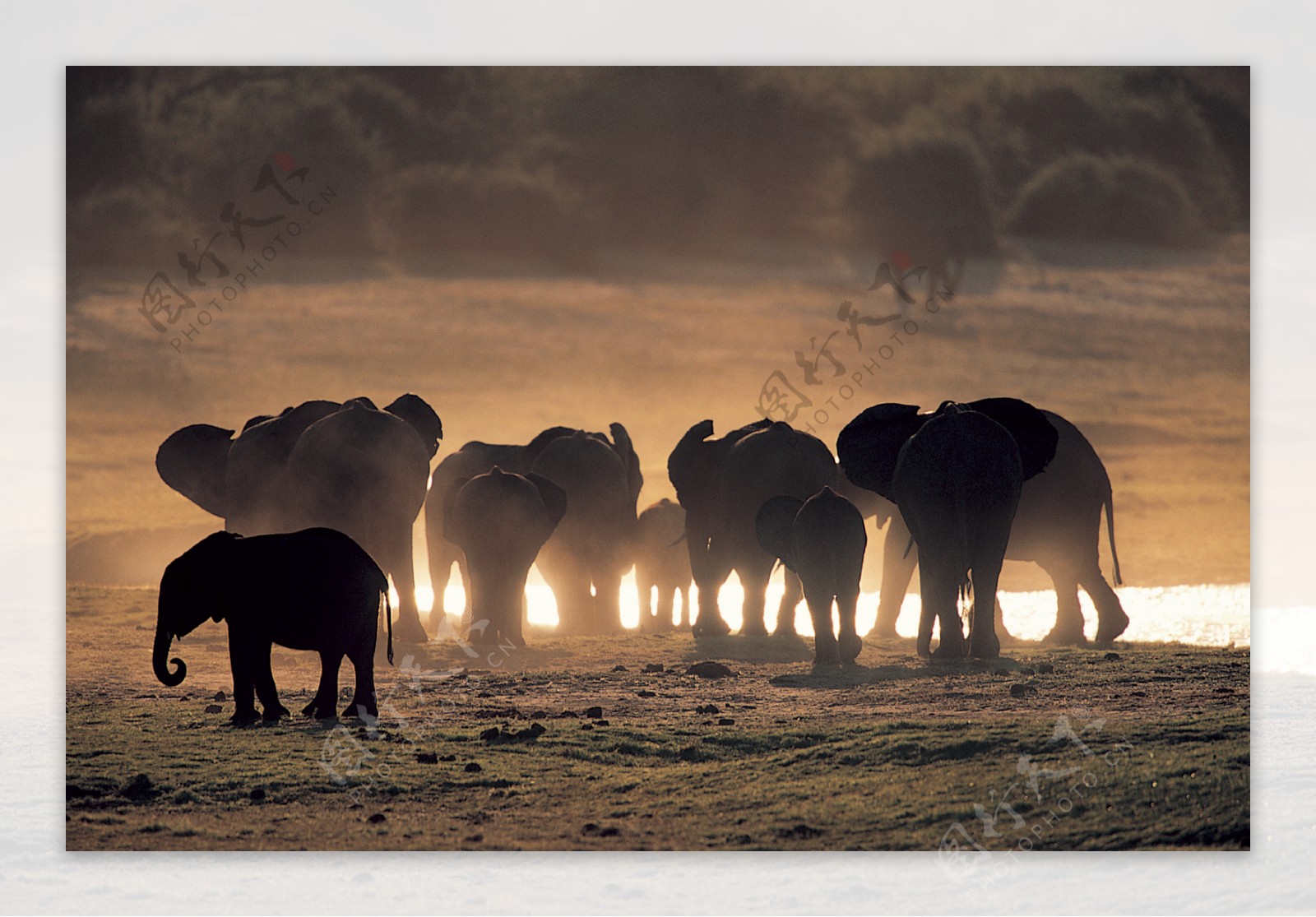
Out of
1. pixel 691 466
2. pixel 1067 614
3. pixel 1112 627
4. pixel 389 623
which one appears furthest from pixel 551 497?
pixel 1112 627

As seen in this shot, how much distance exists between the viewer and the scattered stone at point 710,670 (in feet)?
33.6

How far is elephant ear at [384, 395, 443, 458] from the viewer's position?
1025 centimetres

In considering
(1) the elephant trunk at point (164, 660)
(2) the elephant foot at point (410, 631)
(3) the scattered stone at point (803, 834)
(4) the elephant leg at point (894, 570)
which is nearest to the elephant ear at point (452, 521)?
(2) the elephant foot at point (410, 631)

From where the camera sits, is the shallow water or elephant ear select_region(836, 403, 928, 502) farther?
elephant ear select_region(836, 403, 928, 502)

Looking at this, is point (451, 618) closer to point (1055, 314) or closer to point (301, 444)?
point (301, 444)

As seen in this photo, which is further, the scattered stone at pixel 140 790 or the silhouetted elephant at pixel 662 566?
the silhouetted elephant at pixel 662 566

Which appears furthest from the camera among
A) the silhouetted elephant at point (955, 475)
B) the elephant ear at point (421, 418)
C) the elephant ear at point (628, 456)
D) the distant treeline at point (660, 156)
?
the elephant ear at point (628, 456)

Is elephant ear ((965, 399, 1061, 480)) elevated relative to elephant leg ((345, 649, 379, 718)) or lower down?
elevated

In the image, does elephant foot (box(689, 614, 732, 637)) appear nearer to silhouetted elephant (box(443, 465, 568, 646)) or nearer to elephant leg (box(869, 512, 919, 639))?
silhouetted elephant (box(443, 465, 568, 646))

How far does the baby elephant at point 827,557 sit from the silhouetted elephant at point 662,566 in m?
1.41

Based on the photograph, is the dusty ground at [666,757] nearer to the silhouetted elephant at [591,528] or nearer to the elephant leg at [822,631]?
the elephant leg at [822,631]

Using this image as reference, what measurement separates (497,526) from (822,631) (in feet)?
8.14

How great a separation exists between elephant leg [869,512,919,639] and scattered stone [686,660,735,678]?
915 mm

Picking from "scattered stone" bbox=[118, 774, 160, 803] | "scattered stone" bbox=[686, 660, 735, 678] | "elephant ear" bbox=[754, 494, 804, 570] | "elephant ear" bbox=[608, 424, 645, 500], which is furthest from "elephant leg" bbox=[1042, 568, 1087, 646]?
"scattered stone" bbox=[118, 774, 160, 803]
